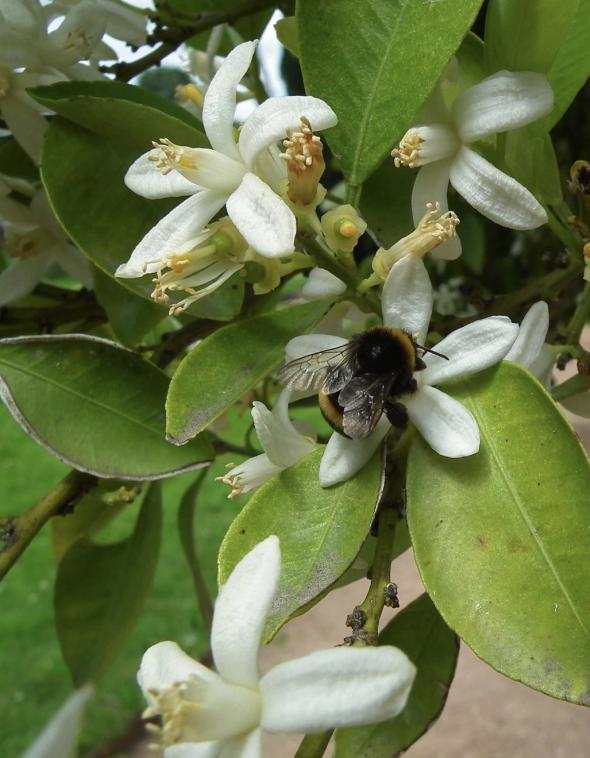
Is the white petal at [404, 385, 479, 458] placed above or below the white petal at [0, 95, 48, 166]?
below

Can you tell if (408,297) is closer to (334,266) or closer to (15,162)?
(334,266)

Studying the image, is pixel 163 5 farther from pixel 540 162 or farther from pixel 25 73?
pixel 540 162

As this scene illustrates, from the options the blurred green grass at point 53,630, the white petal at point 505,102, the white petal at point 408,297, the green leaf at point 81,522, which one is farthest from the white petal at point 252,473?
the blurred green grass at point 53,630

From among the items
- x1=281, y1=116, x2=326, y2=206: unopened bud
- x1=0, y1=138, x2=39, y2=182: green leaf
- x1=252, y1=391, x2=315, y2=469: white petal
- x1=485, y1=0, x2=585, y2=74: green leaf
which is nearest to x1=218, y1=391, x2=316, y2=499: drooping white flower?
x1=252, y1=391, x2=315, y2=469: white petal

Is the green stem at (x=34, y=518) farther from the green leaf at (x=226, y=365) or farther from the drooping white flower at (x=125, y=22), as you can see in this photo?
the drooping white flower at (x=125, y=22)

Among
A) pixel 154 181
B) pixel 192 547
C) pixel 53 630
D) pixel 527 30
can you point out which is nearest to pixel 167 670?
pixel 154 181

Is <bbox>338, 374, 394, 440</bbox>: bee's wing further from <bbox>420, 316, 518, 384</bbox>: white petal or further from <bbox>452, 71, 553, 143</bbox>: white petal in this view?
<bbox>452, 71, 553, 143</bbox>: white petal

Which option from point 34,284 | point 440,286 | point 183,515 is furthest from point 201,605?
point 440,286
